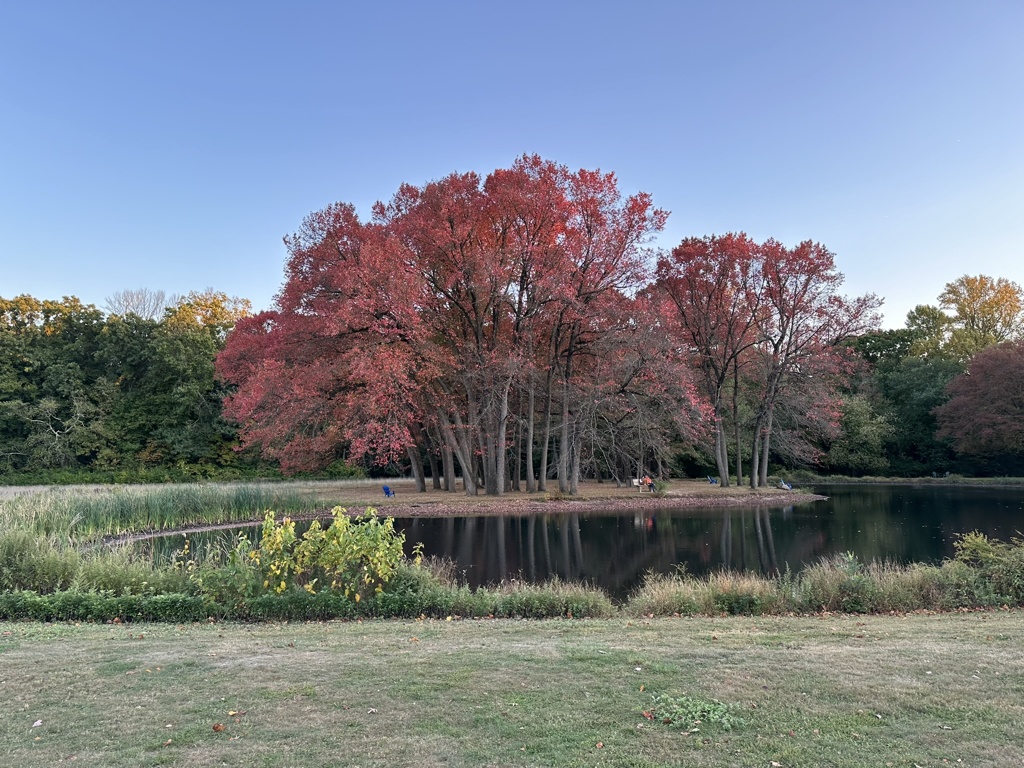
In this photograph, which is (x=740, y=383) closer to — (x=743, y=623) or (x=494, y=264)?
(x=494, y=264)

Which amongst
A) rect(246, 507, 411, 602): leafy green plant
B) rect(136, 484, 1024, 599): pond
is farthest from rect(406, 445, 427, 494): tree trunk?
rect(246, 507, 411, 602): leafy green plant

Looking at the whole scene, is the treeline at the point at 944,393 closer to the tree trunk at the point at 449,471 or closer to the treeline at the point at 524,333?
the treeline at the point at 524,333

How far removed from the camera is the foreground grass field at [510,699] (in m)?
3.52

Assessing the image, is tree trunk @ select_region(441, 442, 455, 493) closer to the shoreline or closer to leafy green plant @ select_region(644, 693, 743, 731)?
the shoreline

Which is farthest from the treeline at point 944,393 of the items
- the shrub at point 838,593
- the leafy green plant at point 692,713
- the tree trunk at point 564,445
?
the leafy green plant at point 692,713

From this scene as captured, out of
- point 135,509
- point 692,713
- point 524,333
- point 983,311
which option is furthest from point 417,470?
point 983,311

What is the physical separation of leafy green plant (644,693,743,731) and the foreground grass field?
0.12 ft

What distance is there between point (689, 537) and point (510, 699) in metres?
14.2

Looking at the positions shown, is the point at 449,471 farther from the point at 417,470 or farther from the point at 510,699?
the point at 510,699

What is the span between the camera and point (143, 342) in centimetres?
4331

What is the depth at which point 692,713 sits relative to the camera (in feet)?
13.2

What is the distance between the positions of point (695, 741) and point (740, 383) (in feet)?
117

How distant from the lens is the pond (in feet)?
43.8

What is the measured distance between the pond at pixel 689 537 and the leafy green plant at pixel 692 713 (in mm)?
6782
